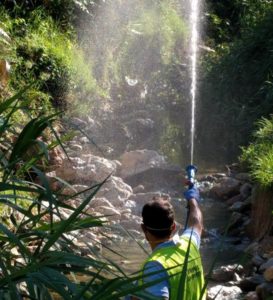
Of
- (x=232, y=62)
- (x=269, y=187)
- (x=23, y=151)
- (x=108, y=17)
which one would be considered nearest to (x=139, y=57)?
(x=108, y=17)

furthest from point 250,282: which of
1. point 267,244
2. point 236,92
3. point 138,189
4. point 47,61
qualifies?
point 236,92

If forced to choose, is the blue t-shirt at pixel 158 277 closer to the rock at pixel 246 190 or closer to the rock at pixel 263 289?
the rock at pixel 263 289

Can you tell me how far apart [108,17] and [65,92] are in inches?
150

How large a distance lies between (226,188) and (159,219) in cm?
796

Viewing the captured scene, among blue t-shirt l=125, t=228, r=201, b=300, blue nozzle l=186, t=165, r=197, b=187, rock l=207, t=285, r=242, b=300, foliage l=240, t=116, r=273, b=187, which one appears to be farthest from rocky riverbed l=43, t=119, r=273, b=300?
blue t-shirt l=125, t=228, r=201, b=300

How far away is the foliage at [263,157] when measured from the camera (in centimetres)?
806

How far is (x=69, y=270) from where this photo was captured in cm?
236

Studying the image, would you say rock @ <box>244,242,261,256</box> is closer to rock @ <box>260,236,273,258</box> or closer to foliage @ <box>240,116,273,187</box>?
rock @ <box>260,236,273,258</box>

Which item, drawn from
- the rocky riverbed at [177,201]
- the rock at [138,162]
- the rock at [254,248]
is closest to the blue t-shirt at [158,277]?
the rocky riverbed at [177,201]

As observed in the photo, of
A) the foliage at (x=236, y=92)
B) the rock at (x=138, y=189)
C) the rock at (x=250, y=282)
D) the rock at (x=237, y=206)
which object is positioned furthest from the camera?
the foliage at (x=236, y=92)

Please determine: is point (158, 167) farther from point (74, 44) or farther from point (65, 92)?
point (74, 44)

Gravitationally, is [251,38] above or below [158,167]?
above

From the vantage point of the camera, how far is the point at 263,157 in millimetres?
8578

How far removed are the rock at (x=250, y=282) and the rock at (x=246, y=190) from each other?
363 centimetres
